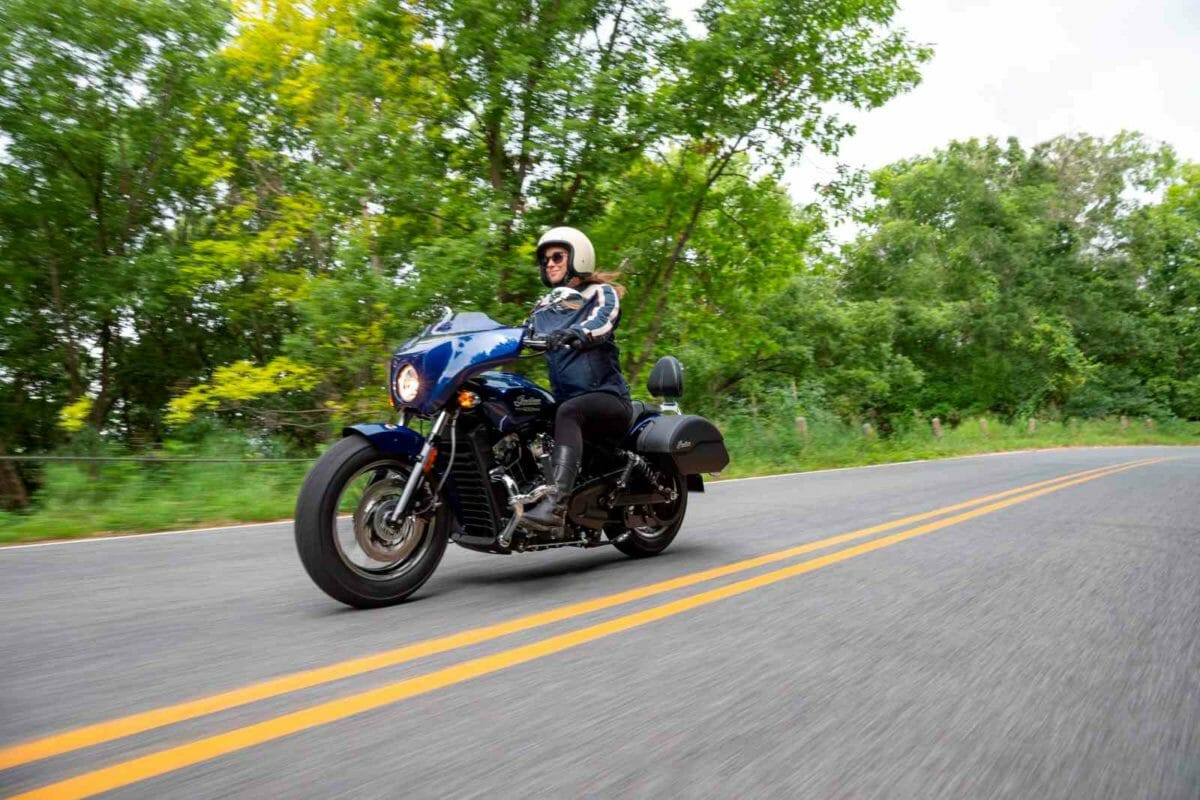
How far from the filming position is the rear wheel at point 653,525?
513cm

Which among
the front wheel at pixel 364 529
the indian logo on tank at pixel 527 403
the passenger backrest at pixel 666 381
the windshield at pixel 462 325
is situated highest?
the windshield at pixel 462 325

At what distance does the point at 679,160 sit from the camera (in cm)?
1499

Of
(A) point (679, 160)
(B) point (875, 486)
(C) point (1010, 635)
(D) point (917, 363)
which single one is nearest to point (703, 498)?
(B) point (875, 486)

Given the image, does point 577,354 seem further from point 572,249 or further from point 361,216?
point 361,216

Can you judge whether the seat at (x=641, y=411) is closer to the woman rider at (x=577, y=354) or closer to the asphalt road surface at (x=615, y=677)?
the woman rider at (x=577, y=354)

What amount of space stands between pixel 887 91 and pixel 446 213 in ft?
27.0

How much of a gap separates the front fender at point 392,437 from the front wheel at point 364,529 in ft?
0.11

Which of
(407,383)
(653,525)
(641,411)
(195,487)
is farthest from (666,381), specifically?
(195,487)

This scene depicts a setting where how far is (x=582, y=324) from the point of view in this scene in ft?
14.6

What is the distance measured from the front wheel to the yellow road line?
65cm

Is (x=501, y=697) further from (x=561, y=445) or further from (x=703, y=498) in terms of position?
(x=703, y=498)

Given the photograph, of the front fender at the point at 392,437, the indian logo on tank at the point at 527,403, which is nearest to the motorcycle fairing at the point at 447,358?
the front fender at the point at 392,437

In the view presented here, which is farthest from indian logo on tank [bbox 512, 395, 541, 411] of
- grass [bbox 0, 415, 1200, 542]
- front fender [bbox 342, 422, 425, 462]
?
grass [bbox 0, 415, 1200, 542]

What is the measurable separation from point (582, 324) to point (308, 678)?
2.29 m
